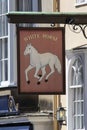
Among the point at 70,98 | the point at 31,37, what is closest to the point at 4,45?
the point at 70,98

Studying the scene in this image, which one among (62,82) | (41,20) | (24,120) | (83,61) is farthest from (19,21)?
(24,120)

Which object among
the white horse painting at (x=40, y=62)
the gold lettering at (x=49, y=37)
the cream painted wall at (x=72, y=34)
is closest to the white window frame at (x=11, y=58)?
the cream painted wall at (x=72, y=34)

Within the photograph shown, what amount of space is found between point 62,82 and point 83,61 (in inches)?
118

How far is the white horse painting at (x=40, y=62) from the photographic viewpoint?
636 inches

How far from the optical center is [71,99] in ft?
65.3

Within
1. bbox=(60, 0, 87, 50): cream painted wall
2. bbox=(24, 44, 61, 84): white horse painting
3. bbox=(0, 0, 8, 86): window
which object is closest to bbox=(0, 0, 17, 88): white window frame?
bbox=(0, 0, 8, 86): window

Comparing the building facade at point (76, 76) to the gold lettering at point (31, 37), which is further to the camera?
the building facade at point (76, 76)

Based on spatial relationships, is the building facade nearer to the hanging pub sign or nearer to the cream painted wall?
the cream painted wall

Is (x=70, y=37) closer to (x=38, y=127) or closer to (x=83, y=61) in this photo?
(x=83, y=61)

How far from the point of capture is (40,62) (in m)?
16.5

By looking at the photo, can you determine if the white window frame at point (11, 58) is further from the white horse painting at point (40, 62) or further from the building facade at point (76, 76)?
the white horse painting at point (40, 62)

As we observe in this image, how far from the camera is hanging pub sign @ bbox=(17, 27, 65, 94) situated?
53.0ft

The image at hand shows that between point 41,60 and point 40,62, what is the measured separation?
5.2 inches

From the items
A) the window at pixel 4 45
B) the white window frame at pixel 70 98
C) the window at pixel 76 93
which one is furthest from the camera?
the window at pixel 4 45
